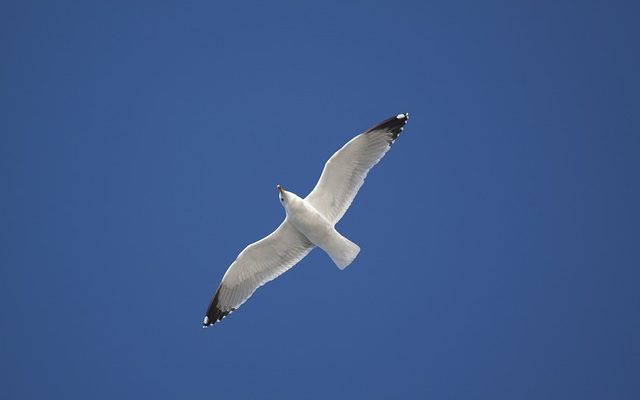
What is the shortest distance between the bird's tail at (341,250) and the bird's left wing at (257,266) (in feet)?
1.44

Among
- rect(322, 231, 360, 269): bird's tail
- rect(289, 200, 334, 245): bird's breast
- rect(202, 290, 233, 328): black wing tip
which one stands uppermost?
rect(289, 200, 334, 245): bird's breast

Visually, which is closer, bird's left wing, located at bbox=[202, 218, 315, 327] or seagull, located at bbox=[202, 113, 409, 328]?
seagull, located at bbox=[202, 113, 409, 328]

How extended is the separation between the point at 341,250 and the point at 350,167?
3.31 ft

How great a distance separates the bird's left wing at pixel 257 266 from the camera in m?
9.49

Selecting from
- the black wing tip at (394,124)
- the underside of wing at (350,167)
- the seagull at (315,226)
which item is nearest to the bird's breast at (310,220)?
the seagull at (315,226)

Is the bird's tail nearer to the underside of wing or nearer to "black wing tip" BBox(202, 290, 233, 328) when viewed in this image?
the underside of wing

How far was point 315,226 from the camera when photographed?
9109mm

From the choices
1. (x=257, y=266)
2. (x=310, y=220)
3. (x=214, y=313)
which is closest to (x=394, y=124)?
(x=310, y=220)

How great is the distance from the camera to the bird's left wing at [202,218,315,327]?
9.49 m

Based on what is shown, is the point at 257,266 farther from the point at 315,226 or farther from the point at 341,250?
the point at 341,250

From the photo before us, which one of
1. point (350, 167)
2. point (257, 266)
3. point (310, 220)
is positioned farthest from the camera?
point (257, 266)

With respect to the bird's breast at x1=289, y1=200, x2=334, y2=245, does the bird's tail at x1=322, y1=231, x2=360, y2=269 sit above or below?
below

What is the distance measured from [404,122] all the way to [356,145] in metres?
0.67

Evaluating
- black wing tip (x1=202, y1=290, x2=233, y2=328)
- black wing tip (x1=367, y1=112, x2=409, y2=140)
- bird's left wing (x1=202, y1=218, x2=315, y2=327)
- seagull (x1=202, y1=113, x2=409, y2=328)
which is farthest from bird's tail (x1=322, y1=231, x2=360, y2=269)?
black wing tip (x1=202, y1=290, x2=233, y2=328)
